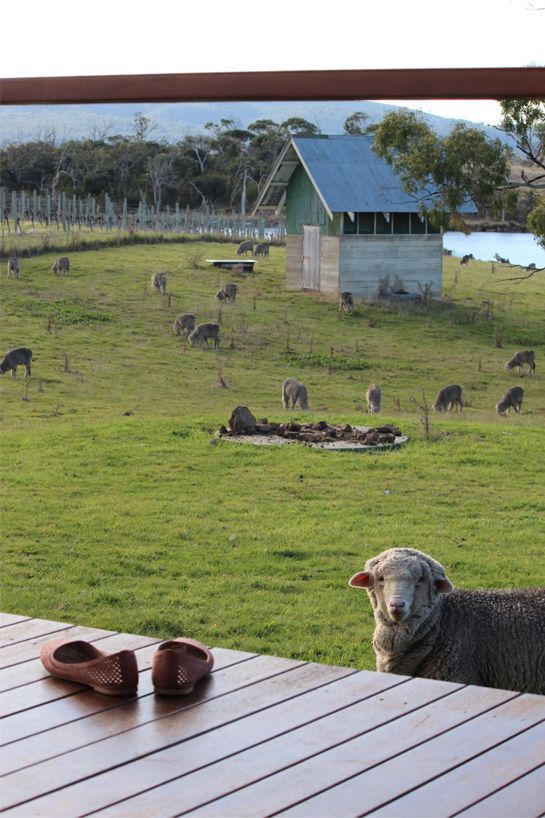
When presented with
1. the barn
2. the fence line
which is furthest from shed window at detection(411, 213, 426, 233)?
the fence line

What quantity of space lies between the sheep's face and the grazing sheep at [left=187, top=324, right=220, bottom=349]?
1698cm

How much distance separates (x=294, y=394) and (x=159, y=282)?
35.0 ft

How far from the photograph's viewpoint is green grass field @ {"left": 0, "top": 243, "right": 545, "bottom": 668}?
6488 mm

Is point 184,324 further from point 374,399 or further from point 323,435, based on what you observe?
point 323,435

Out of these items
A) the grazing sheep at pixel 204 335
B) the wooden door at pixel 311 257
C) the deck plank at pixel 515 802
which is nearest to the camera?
the deck plank at pixel 515 802

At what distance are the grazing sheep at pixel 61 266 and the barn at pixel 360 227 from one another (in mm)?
5907

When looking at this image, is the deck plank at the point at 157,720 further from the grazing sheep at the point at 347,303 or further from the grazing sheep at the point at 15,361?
the grazing sheep at the point at 347,303

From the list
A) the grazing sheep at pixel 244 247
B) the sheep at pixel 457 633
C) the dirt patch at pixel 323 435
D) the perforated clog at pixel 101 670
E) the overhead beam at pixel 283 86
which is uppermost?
the grazing sheep at pixel 244 247

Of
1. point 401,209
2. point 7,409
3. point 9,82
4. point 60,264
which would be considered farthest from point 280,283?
point 9,82

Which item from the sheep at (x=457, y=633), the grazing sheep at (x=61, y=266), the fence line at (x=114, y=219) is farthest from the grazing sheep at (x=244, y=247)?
the sheep at (x=457, y=633)

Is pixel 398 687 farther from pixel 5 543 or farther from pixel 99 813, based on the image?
pixel 5 543

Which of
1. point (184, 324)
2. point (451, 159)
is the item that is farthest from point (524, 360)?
point (184, 324)

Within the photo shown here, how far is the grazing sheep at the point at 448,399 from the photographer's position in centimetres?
1614

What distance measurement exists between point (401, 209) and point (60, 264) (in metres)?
7.97
